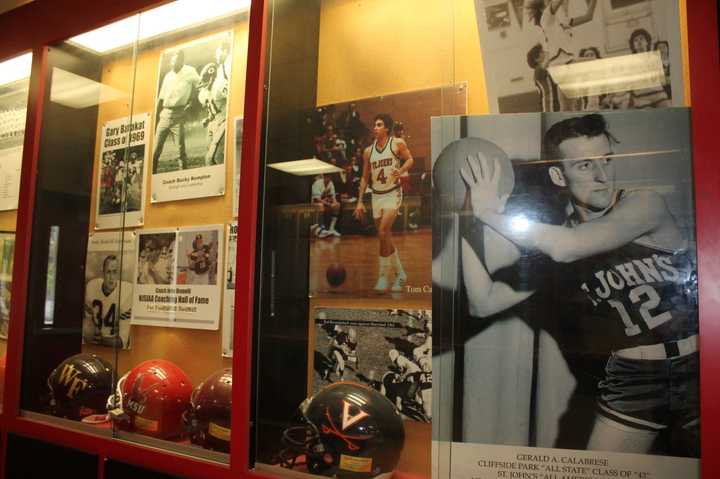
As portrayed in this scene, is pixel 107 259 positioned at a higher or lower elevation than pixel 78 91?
lower

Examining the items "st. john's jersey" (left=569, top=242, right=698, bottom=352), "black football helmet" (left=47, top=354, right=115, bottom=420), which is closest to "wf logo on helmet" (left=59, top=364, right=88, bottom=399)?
"black football helmet" (left=47, top=354, right=115, bottom=420)

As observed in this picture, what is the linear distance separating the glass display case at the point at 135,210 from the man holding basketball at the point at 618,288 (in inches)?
53.2

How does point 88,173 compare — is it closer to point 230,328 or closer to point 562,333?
point 230,328

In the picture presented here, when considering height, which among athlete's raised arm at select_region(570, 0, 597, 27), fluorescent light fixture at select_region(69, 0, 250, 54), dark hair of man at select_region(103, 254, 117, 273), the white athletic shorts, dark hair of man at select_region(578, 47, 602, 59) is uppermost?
fluorescent light fixture at select_region(69, 0, 250, 54)

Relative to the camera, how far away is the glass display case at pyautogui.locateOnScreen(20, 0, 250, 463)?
2326 mm

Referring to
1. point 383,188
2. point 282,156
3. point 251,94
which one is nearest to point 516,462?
point 383,188

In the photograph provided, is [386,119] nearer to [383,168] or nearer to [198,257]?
[383,168]

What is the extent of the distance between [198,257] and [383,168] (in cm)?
106

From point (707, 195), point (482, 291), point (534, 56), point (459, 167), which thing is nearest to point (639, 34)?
point (534, 56)

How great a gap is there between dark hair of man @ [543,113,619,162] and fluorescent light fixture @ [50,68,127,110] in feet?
6.49

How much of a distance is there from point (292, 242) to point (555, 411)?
1016mm

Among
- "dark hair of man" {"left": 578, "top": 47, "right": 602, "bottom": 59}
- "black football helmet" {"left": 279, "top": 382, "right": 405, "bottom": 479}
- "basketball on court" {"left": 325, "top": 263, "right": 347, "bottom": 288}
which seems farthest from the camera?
"basketball on court" {"left": 325, "top": 263, "right": 347, "bottom": 288}

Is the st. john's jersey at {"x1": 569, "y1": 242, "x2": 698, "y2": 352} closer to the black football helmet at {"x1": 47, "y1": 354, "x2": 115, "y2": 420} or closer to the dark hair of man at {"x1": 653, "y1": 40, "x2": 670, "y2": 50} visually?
the dark hair of man at {"x1": 653, "y1": 40, "x2": 670, "y2": 50}

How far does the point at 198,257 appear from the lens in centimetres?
240
